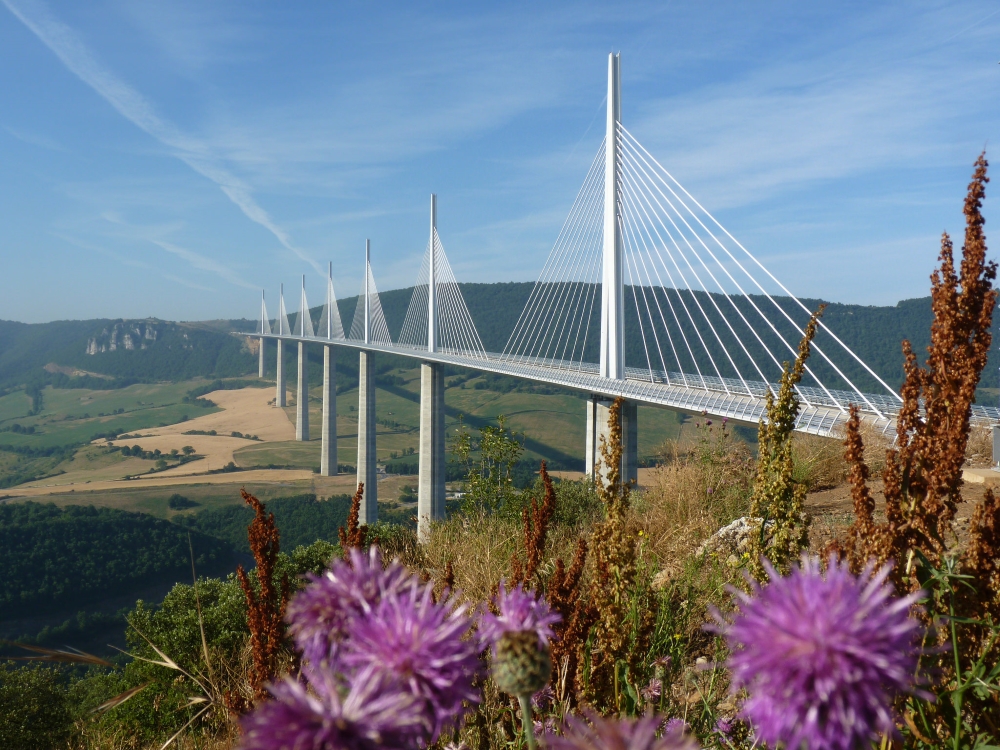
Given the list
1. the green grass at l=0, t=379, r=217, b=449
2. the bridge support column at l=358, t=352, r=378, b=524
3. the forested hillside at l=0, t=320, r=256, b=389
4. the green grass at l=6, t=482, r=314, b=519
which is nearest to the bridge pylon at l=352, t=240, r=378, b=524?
the bridge support column at l=358, t=352, r=378, b=524

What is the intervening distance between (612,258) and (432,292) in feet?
67.5

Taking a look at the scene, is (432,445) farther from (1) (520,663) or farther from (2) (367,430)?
(1) (520,663)

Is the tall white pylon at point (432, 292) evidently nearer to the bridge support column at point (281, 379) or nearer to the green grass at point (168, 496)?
the green grass at point (168, 496)

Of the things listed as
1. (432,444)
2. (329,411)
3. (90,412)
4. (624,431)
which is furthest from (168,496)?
(90,412)

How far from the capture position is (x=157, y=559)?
35875mm

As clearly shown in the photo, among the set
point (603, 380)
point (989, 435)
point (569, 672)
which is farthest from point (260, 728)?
point (603, 380)

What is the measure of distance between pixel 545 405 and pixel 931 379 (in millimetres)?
77486

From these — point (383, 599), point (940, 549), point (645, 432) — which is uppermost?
point (383, 599)

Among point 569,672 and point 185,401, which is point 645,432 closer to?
point 569,672

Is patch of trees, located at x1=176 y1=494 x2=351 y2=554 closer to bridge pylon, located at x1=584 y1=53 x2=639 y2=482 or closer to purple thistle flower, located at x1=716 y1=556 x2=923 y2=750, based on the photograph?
bridge pylon, located at x1=584 y1=53 x2=639 y2=482

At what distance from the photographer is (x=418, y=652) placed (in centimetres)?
71

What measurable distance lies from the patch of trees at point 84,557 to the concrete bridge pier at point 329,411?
15.7 m

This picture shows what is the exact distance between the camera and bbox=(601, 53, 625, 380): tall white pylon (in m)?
17.1

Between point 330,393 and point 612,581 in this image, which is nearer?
point 612,581
